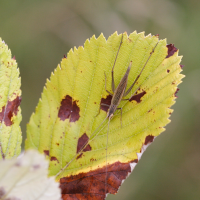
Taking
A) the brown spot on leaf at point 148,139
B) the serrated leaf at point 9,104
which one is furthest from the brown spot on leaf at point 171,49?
the serrated leaf at point 9,104

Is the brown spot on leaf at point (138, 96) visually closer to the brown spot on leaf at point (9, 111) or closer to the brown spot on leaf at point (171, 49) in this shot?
the brown spot on leaf at point (171, 49)

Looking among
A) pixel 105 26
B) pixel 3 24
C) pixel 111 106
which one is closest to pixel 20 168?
pixel 111 106

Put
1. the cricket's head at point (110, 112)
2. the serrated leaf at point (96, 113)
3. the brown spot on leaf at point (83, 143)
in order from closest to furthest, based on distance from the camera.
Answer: the serrated leaf at point (96, 113) < the brown spot on leaf at point (83, 143) < the cricket's head at point (110, 112)

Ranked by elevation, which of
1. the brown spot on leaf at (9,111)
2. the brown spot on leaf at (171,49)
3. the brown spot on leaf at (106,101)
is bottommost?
the brown spot on leaf at (9,111)


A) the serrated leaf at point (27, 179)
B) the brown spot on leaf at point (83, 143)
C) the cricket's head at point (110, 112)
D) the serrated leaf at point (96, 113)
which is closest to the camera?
the serrated leaf at point (27, 179)

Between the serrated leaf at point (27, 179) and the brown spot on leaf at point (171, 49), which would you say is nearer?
the serrated leaf at point (27, 179)

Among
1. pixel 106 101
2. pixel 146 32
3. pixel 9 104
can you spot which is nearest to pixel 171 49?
pixel 106 101
